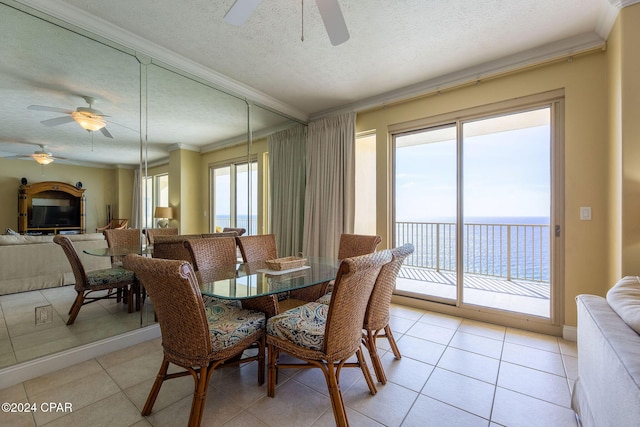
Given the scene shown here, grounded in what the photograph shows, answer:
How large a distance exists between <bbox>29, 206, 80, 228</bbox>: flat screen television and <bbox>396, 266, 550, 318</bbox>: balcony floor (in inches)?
144

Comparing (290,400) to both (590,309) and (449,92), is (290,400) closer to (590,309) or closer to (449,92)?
(590,309)

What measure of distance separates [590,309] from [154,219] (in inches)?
128

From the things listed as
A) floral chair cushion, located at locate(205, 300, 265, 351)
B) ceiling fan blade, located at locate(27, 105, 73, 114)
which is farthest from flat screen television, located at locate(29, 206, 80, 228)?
floral chair cushion, located at locate(205, 300, 265, 351)

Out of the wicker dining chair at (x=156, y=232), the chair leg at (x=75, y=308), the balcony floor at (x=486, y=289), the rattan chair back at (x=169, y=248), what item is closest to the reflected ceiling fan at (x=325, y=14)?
the rattan chair back at (x=169, y=248)

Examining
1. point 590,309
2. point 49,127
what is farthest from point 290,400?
point 49,127

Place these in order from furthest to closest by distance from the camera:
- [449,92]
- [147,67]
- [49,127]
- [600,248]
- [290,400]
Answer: [449,92] < [147,67] < [600,248] < [49,127] < [290,400]

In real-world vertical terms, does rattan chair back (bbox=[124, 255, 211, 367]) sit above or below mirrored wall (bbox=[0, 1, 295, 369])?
below

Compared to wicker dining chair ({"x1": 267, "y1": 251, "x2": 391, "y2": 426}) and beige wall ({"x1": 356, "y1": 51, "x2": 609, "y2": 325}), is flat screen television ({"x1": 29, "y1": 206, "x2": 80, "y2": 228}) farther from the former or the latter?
beige wall ({"x1": 356, "y1": 51, "x2": 609, "y2": 325})

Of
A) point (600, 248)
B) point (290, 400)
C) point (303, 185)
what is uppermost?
point (303, 185)

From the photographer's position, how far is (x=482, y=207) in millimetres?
3562

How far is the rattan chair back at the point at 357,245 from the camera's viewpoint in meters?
2.57

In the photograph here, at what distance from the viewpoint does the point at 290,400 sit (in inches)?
63.7

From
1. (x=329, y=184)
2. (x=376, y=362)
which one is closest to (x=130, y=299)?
(x=376, y=362)

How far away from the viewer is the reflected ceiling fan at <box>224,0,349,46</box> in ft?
4.87
